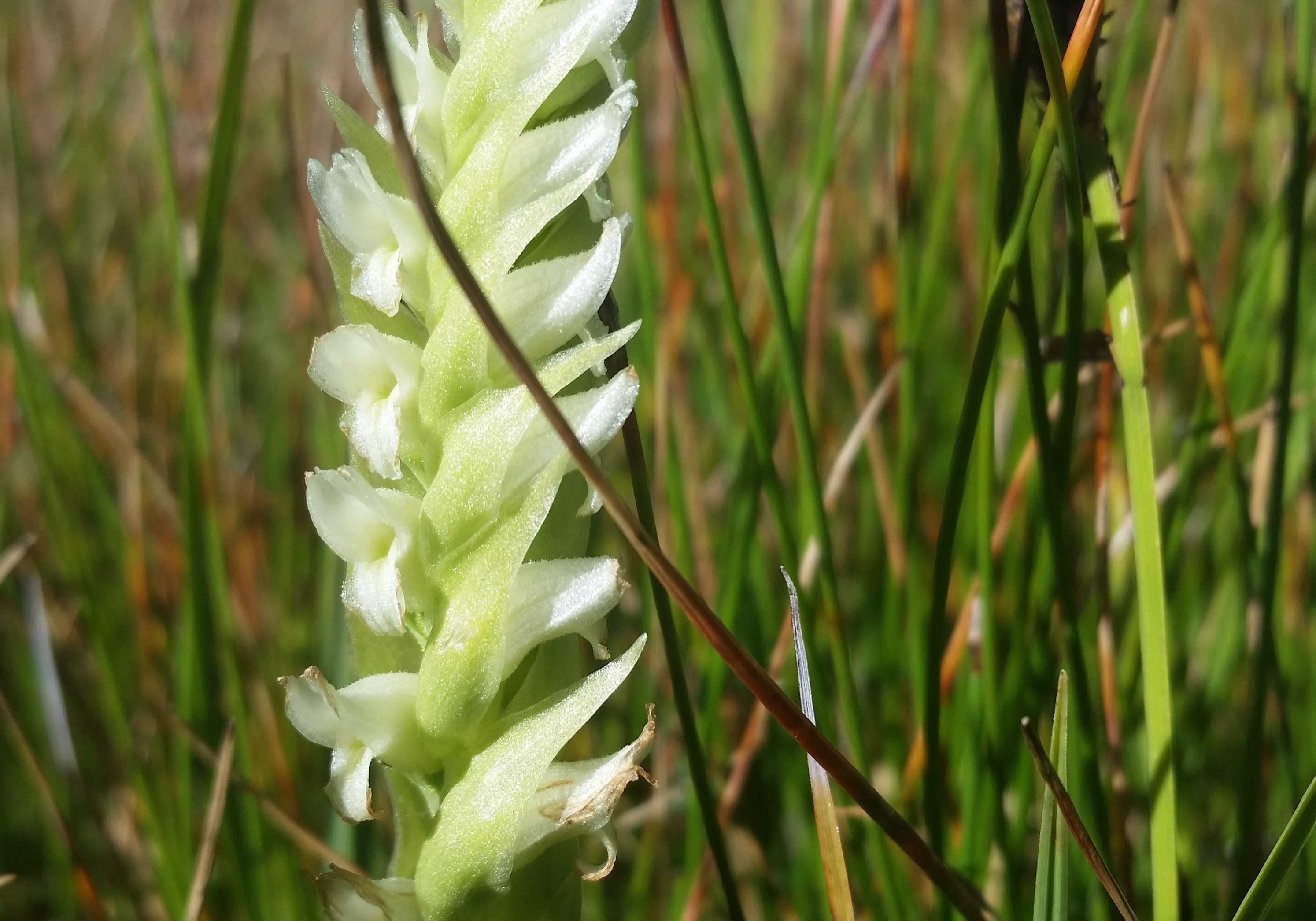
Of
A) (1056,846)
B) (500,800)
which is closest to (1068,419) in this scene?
(1056,846)

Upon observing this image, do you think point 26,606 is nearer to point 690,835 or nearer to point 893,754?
point 690,835

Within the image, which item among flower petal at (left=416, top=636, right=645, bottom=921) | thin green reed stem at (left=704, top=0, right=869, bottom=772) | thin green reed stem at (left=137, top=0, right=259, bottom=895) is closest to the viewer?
flower petal at (left=416, top=636, right=645, bottom=921)

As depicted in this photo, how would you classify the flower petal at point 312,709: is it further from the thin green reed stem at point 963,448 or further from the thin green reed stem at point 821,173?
the thin green reed stem at point 821,173

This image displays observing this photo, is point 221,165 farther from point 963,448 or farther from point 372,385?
point 963,448

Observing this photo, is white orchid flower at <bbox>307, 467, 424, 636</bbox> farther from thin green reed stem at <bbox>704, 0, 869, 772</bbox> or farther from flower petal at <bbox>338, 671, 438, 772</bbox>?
thin green reed stem at <bbox>704, 0, 869, 772</bbox>

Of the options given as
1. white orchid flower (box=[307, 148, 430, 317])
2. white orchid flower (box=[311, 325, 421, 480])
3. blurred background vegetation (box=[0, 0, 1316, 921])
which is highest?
white orchid flower (box=[307, 148, 430, 317])

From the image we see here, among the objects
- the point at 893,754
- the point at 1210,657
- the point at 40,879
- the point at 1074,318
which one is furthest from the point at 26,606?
the point at 1210,657

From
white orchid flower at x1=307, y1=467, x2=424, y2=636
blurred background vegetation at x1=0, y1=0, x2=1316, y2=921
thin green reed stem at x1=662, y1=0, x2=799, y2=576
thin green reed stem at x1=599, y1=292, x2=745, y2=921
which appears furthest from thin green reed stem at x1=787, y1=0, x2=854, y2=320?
white orchid flower at x1=307, y1=467, x2=424, y2=636
